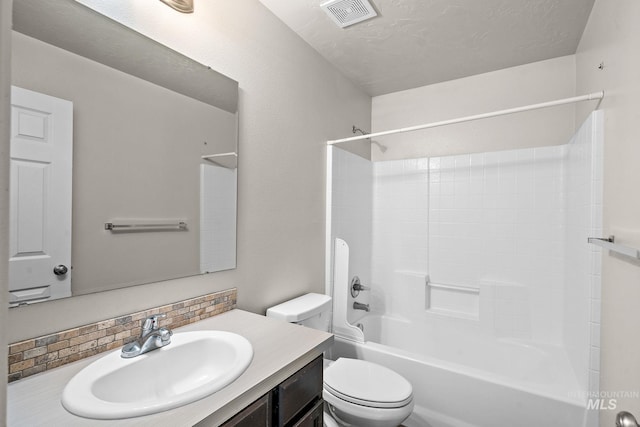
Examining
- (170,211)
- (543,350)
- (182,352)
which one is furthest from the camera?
(543,350)

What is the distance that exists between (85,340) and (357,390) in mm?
1173

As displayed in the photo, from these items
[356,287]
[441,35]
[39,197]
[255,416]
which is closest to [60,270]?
[39,197]

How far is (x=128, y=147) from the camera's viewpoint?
1103 millimetres

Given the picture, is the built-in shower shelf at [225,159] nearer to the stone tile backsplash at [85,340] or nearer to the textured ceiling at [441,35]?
the stone tile backsplash at [85,340]

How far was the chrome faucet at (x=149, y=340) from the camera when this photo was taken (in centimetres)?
97

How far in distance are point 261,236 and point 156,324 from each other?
71cm

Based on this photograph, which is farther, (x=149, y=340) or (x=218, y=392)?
→ (x=149, y=340)

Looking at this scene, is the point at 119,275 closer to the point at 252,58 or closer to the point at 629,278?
the point at 252,58

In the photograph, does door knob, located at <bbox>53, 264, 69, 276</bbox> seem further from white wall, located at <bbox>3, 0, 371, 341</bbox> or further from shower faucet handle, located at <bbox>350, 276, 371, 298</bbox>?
shower faucet handle, located at <bbox>350, 276, 371, 298</bbox>

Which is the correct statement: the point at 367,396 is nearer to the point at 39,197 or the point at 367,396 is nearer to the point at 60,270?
the point at 60,270

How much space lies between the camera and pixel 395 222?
2799 millimetres

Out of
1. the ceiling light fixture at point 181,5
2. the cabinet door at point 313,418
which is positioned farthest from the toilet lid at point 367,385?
the ceiling light fixture at point 181,5

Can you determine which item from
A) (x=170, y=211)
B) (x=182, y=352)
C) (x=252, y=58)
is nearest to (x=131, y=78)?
(x=170, y=211)

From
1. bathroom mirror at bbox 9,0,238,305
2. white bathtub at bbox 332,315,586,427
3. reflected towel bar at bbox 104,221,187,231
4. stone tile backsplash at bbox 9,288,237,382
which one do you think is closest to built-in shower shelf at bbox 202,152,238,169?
bathroom mirror at bbox 9,0,238,305
